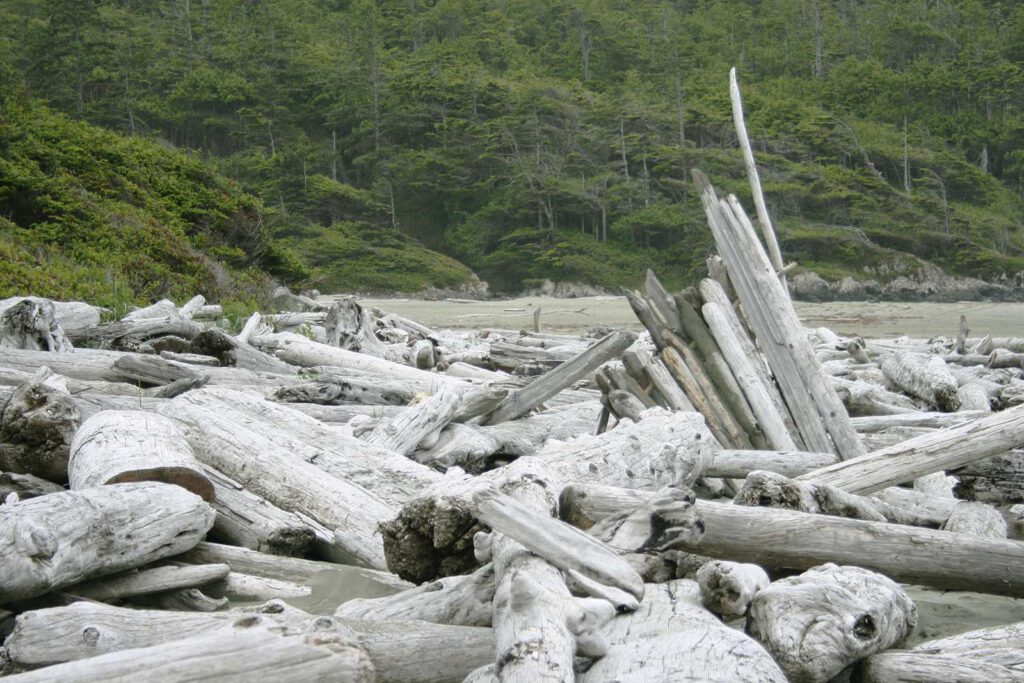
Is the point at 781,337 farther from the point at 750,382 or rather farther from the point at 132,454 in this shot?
the point at 132,454

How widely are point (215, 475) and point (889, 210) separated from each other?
5432 cm

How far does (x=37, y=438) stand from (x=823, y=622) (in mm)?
3984

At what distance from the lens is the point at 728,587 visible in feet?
8.90

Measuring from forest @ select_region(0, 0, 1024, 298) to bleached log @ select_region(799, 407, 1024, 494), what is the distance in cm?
4326

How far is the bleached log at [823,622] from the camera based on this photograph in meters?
2.51

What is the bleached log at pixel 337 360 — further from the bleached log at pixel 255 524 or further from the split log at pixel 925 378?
the split log at pixel 925 378

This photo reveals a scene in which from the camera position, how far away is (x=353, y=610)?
3.07m

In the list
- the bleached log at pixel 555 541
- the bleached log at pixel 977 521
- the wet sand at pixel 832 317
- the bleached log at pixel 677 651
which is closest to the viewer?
the bleached log at pixel 677 651

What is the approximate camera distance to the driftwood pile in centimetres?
242

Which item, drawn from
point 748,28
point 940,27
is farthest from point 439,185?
point 940,27

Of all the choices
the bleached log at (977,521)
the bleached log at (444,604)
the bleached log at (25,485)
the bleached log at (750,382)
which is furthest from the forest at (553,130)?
the bleached log at (444,604)

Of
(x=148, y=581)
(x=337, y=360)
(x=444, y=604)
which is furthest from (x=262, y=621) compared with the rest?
(x=337, y=360)

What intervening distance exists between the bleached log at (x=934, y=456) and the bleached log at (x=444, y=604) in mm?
1969

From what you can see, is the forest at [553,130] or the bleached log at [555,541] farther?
the forest at [553,130]
